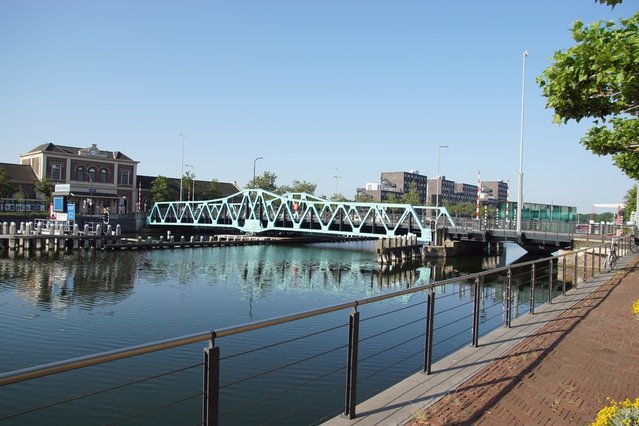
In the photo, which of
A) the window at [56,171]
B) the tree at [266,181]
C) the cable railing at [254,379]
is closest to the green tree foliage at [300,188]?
the tree at [266,181]

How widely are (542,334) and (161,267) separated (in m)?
28.3

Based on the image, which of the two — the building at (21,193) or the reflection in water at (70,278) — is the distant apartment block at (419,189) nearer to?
the building at (21,193)

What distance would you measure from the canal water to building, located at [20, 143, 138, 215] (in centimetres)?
3911

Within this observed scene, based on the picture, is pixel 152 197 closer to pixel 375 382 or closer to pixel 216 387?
pixel 375 382

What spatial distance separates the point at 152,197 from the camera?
87.6 metres

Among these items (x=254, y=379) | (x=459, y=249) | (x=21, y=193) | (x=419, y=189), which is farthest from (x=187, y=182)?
(x=419, y=189)

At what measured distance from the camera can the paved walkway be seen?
511 centimetres

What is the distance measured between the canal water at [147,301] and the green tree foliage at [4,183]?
34.3 m

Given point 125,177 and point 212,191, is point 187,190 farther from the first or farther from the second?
point 125,177

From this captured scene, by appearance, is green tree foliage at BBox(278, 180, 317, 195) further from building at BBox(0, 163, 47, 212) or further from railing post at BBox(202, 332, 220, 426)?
railing post at BBox(202, 332, 220, 426)

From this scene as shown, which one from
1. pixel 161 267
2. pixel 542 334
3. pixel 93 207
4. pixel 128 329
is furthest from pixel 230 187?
pixel 542 334

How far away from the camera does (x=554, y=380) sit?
20.6 ft

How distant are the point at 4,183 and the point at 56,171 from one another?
357 inches

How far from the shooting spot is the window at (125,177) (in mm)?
82475
